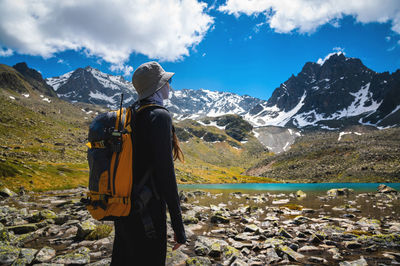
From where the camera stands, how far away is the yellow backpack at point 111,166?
301cm

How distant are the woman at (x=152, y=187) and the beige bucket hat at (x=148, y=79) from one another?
46 centimetres

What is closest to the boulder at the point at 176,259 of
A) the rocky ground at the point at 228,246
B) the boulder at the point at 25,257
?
the rocky ground at the point at 228,246

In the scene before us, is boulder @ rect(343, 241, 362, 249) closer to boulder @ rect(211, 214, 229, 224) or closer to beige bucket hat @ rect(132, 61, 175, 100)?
boulder @ rect(211, 214, 229, 224)

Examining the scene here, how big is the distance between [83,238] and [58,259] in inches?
142

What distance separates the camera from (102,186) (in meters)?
3.11

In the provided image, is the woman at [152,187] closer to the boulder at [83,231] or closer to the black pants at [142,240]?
the black pants at [142,240]

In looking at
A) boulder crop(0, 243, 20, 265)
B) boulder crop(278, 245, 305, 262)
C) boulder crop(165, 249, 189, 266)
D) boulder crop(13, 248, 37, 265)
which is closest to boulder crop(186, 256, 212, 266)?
boulder crop(165, 249, 189, 266)

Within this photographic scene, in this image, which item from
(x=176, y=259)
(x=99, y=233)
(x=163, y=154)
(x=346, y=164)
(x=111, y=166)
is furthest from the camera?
(x=346, y=164)

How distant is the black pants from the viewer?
3.20 meters

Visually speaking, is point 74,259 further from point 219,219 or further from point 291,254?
point 219,219

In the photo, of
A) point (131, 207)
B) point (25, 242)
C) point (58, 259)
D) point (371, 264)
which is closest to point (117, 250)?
point (131, 207)

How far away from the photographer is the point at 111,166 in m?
3.09

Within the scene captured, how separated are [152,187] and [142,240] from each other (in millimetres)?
780

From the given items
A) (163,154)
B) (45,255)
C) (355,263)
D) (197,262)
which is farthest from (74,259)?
(355,263)
